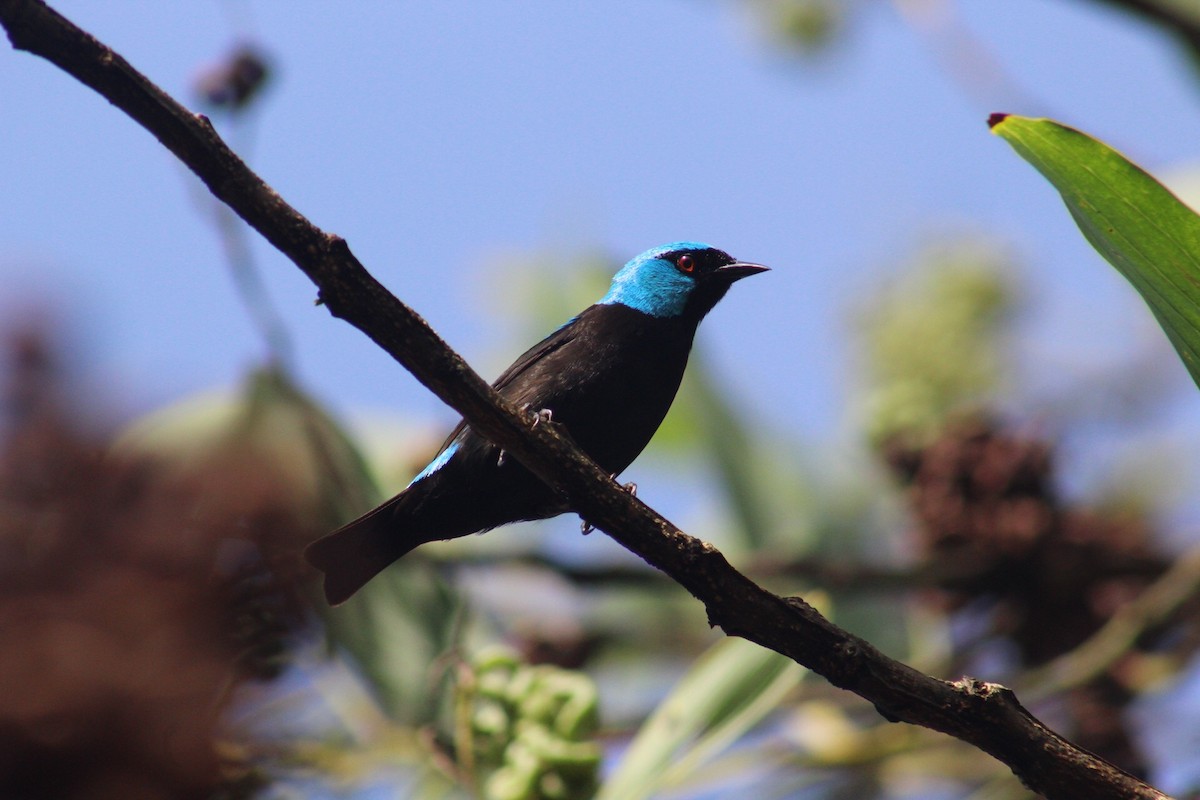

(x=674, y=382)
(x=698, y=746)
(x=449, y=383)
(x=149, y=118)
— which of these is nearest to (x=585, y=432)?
(x=674, y=382)

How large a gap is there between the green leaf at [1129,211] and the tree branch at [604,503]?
1.98ft

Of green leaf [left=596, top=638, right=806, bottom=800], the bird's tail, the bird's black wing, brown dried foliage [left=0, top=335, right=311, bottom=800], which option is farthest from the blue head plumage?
brown dried foliage [left=0, top=335, right=311, bottom=800]

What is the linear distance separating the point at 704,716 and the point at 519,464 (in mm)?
671

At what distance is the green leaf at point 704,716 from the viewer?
2545 millimetres

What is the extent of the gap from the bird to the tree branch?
0.95m

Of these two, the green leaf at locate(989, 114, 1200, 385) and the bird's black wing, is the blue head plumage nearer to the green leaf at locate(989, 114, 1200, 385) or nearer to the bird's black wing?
the bird's black wing

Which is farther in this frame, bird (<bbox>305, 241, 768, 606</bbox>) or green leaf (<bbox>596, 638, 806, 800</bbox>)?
bird (<bbox>305, 241, 768, 606</bbox>)

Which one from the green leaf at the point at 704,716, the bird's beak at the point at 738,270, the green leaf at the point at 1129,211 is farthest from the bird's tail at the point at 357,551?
the green leaf at the point at 1129,211

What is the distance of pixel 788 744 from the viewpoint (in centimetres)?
363

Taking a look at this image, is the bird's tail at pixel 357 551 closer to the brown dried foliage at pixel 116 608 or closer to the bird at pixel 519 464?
the bird at pixel 519 464

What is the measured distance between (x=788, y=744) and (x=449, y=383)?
226 centimetres

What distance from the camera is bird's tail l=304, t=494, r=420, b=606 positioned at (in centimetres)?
290

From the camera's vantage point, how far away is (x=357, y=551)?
9.61ft

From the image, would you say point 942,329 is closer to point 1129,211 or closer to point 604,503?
point 1129,211
